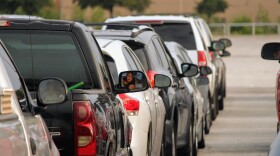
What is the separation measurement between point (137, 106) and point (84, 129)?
278cm

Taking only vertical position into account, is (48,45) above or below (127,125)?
above

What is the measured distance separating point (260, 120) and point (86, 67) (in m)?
13.8

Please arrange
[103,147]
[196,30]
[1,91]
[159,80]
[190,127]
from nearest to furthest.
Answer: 1. [1,91]
2. [103,147]
3. [159,80]
4. [190,127]
5. [196,30]

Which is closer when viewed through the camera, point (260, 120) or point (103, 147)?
point (103, 147)

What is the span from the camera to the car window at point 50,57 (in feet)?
29.9

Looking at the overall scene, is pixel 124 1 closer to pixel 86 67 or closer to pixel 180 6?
pixel 180 6

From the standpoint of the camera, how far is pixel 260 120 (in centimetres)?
2266

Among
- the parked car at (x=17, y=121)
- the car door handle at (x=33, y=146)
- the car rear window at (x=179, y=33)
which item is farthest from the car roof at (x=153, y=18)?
the car door handle at (x=33, y=146)

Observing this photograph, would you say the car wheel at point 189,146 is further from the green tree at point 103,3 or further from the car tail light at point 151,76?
the green tree at point 103,3

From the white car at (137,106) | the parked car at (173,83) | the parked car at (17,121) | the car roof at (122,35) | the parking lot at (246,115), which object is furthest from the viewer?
the parking lot at (246,115)

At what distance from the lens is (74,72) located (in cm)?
914

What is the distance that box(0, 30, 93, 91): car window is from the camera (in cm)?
912

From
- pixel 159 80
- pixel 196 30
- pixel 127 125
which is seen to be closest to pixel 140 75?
pixel 127 125

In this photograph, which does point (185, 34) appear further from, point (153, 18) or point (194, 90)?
point (194, 90)
